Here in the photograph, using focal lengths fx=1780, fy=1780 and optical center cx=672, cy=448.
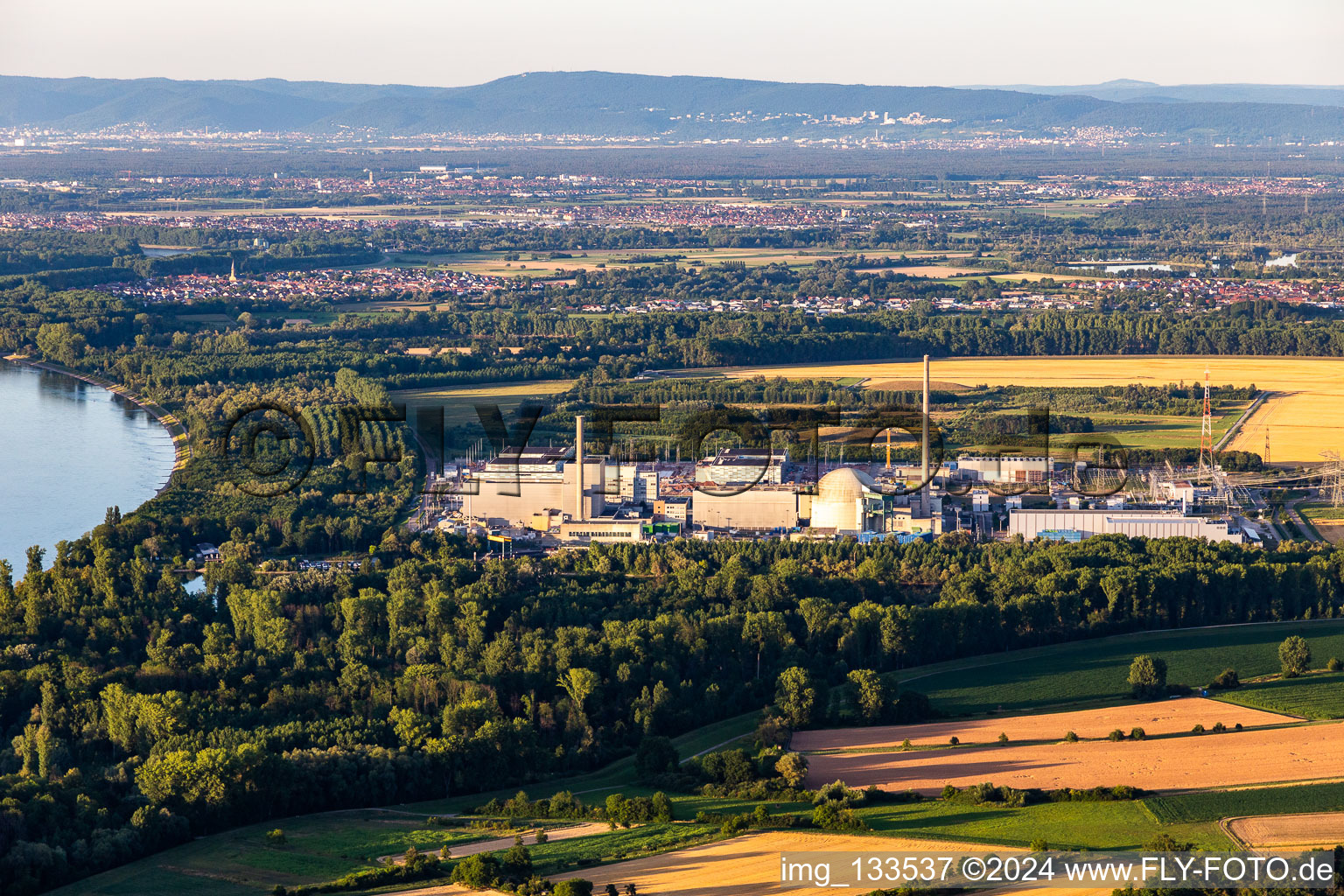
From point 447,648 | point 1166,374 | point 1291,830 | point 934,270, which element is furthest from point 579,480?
point 934,270

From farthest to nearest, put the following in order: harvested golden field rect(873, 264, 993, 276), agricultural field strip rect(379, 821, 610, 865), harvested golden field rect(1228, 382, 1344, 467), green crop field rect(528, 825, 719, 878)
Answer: harvested golden field rect(873, 264, 993, 276) → harvested golden field rect(1228, 382, 1344, 467) → agricultural field strip rect(379, 821, 610, 865) → green crop field rect(528, 825, 719, 878)

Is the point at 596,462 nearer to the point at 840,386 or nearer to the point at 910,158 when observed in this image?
the point at 840,386

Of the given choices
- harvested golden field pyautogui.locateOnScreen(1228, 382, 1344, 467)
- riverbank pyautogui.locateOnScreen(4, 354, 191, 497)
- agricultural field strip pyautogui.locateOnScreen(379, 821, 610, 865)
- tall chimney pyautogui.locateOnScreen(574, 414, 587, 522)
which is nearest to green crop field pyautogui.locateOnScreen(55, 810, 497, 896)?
agricultural field strip pyautogui.locateOnScreen(379, 821, 610, 865)

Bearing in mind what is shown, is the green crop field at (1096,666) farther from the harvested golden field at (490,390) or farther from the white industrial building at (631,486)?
the harvested golden field at (490,390)

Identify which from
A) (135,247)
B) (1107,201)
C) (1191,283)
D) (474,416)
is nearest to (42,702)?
(474,416)

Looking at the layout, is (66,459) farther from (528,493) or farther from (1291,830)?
(1291,830)

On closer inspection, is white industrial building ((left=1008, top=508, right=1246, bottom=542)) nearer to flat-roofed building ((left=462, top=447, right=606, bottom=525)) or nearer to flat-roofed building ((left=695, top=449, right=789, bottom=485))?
flat-roofed building ((left=695, top=449, right=789, bottom=485))
